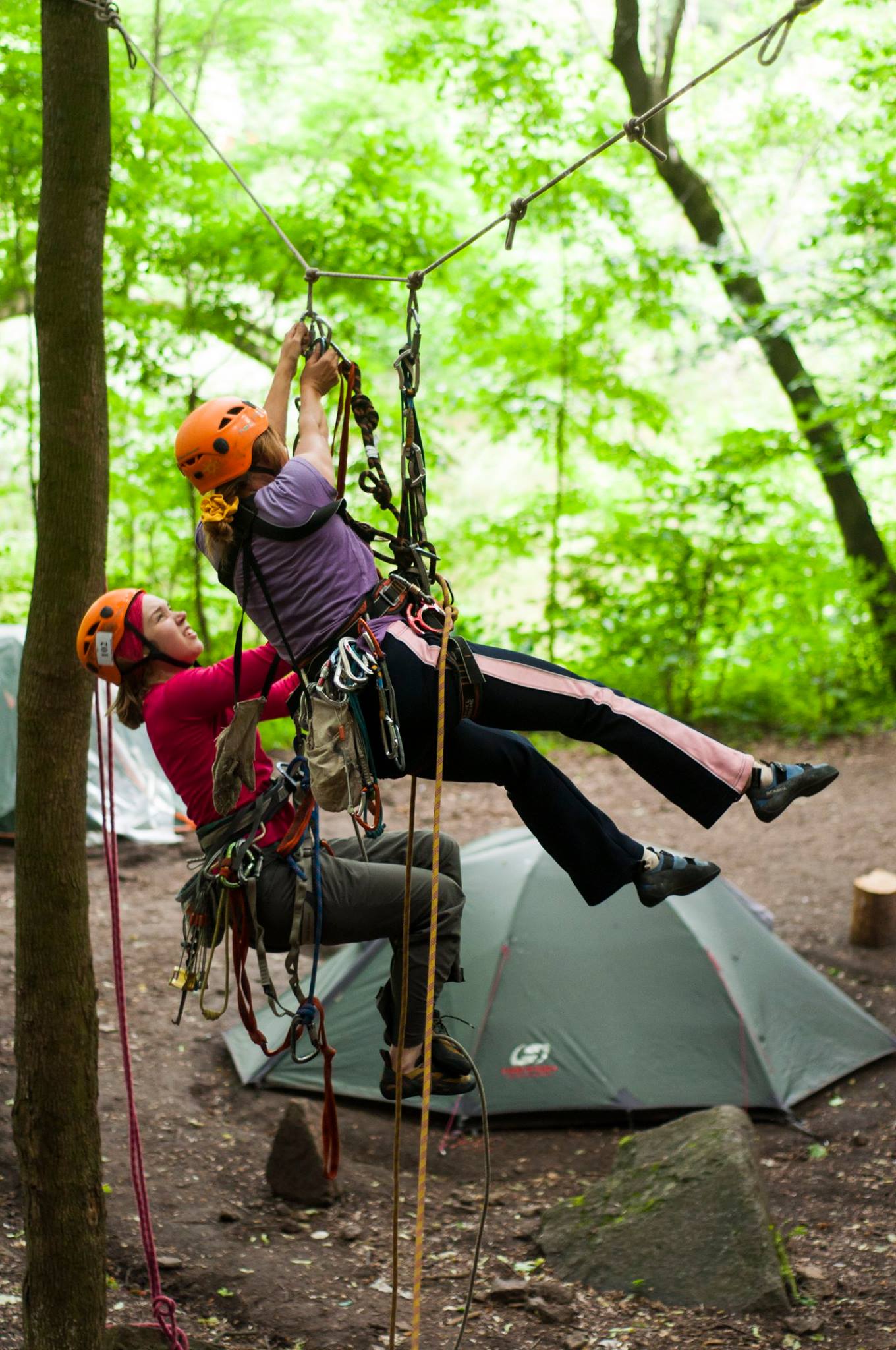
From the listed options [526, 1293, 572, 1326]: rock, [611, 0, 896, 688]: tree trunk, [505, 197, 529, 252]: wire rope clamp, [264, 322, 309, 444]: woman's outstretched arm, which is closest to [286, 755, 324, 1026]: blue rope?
[264, 322, 309, 444]: woman's outstretched arm

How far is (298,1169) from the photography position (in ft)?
17.4

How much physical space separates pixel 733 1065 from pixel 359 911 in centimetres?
388

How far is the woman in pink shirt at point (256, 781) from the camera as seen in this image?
2.96 m

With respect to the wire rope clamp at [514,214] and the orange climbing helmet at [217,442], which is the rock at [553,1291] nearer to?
the orange climbing helmet at [217,442]

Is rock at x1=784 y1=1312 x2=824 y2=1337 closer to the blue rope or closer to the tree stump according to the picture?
the blue rope

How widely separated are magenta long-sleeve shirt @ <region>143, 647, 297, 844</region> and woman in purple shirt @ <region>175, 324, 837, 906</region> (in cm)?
20

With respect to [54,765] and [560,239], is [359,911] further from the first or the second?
[560,239]

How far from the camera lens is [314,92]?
10297 mm

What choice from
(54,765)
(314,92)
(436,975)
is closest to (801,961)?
(436,975)

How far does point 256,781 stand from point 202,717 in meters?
0.22

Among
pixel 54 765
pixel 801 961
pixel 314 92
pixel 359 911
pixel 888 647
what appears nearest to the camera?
pixel 359 911

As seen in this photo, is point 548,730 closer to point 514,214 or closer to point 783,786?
point 783,786

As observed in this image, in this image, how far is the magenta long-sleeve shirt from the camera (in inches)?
117

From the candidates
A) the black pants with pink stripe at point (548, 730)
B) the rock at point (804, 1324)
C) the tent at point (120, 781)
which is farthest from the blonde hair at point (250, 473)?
the tent at point (120, 781)
